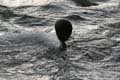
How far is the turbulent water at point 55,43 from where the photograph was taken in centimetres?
433

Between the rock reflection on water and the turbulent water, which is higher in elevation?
the rock reflection on water

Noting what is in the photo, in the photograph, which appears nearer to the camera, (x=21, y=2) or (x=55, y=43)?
(x=55, y=43)

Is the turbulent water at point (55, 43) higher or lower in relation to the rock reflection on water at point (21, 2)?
lower

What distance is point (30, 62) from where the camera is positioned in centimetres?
456

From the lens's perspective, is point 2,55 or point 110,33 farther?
point 110,33

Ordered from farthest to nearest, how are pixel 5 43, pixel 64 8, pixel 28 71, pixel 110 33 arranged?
pixel 64 8
pixel 110 33
pixel 5 43
pixel 28 71

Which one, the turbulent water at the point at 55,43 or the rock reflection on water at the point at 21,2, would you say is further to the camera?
the rock reflection on water at the point at 21,2

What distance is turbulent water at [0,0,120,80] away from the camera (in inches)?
170

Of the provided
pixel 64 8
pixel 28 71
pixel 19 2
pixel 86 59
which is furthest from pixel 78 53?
pixel 19 2

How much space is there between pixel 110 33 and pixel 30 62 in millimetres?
1564

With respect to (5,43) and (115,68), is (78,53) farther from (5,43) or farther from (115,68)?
(5,43)

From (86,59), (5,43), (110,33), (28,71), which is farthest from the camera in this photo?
(110,33)

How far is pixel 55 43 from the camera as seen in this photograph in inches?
196

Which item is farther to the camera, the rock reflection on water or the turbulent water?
the rock reflection on water
